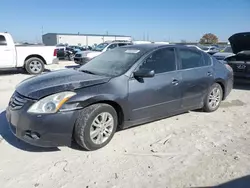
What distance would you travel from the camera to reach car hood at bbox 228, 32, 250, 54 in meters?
8.28

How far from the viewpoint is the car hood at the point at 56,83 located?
3.48 meters

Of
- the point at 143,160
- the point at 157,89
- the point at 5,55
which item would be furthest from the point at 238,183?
the point at 5,55

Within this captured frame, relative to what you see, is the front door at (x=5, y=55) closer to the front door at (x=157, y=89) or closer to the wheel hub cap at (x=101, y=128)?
the front door at (x=157, y=89)

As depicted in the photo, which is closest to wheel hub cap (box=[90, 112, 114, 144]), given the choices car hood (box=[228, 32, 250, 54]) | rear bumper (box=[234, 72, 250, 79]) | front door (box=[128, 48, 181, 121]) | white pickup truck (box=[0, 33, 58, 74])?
front door (box=[128, 48, 181, 121])

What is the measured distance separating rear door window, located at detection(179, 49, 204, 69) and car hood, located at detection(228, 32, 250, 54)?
12.4 feet

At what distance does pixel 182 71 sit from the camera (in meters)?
4.76

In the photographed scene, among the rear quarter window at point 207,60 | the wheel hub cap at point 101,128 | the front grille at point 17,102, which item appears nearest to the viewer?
the front grille at point 17,102

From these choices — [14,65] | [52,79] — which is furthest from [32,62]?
[52,79]

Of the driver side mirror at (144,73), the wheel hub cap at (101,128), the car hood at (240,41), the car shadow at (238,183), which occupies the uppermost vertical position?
the car hood at (240,41)

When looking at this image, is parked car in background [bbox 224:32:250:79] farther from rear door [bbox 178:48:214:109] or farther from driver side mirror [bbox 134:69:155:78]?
driver side mirror [bbox 134:69:155:78]

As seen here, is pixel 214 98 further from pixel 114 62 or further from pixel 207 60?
pixel 114 62

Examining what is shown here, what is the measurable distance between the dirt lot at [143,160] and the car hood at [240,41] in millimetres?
4538

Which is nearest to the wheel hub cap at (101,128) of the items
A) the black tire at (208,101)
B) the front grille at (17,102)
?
the front grille at (17,102)

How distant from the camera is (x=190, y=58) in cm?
510
